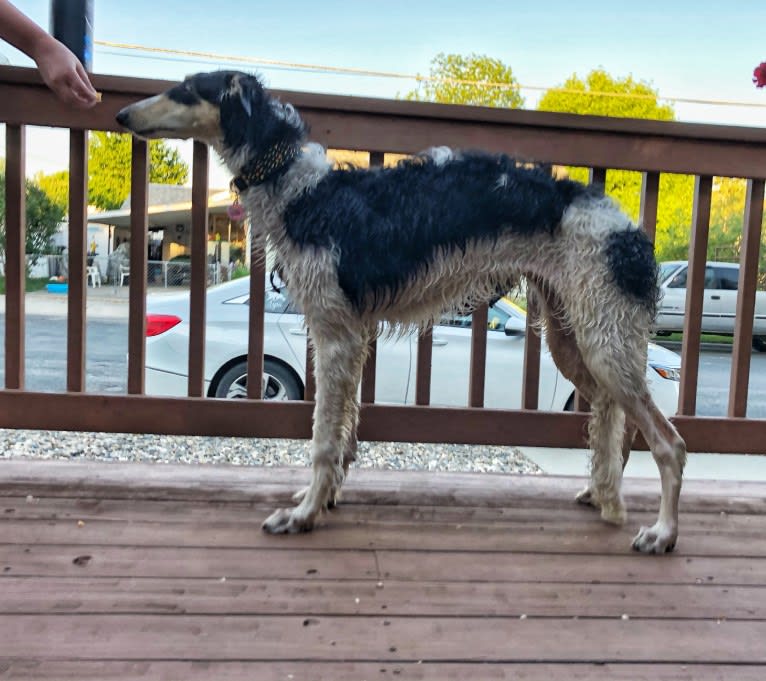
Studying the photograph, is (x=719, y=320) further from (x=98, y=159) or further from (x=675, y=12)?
(x=98, y=159)

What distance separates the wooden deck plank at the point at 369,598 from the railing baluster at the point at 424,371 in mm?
987

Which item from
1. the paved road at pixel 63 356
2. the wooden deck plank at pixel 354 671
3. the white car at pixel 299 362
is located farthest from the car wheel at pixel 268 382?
the wooden deck plank at pixel 354 671

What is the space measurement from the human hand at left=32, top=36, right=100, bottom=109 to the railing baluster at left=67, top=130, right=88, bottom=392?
0.33m

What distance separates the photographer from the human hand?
5.90 feet

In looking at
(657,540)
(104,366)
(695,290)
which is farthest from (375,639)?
(104,366)

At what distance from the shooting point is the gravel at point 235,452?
3920 millimetres

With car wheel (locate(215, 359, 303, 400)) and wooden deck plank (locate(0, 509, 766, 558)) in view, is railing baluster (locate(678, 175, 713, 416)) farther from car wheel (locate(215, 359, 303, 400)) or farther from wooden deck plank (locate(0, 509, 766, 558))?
car wheel (locate(215, 359, 303, 400))

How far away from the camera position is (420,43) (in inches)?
778

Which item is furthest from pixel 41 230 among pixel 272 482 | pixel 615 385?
pixel 615 385

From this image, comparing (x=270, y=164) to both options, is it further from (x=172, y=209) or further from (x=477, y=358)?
(x=172, y=209)

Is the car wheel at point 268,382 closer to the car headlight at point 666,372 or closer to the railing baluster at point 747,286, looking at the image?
the car headlight at point 666,372

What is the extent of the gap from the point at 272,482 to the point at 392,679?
42.6 inches

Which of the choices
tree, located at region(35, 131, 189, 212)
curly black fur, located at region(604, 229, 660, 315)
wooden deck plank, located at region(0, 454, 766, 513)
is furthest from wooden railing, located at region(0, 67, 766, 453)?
tree, located at region(35, 131, 189, 212)

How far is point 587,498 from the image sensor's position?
204cm
